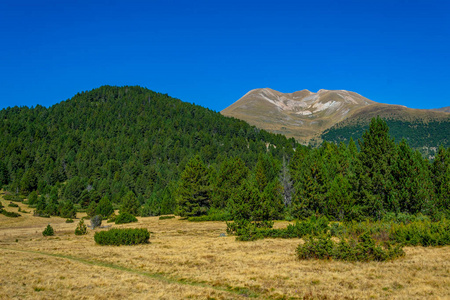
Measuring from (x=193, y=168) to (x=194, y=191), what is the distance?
429cm

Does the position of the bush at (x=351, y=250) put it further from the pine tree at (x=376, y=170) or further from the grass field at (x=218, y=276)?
the pine tree at (x=376, y=170)

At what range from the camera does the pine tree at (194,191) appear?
51438 millimetres

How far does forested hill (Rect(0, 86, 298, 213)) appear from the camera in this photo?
3799 inches

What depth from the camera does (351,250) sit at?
53.6 feet

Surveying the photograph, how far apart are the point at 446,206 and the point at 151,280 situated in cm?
3172

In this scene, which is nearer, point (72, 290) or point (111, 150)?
point (72, 290)

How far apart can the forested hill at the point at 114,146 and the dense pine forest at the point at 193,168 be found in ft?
1.90

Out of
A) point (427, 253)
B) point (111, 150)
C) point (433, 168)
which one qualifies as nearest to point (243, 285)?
point (427, 253)

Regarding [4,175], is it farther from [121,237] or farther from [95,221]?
[121,237]

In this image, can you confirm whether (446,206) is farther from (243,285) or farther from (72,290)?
(72,290)

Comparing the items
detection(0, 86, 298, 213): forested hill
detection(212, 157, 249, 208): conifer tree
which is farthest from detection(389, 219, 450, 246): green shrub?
detection(0, 86, 298, 213): forested hill

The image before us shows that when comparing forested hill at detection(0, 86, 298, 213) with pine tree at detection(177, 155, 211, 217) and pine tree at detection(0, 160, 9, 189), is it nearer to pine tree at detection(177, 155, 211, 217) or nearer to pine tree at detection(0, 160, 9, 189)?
pine tree at detection(0, 160, 9, 189)

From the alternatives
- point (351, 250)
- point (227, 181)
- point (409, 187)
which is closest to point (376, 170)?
point (409, 187)

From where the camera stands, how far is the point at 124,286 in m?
12.2
